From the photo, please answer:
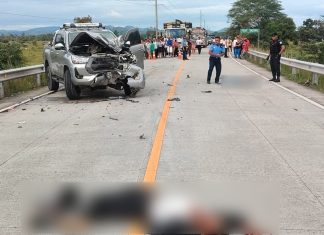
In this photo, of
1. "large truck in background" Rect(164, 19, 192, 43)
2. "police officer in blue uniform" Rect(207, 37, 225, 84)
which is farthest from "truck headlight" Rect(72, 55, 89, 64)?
"large truck in background" Rect(164, 19, 192, 43)

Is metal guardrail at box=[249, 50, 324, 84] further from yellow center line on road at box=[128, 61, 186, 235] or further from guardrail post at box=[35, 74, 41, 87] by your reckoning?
guardrail post at box=[35, 74, 41, 87]

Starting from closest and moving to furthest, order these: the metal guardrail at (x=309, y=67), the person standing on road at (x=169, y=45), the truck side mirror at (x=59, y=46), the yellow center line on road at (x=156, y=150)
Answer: the yellow center line on road at (x=156, y=150) < the truck side mirror at (x=59, y=46) < the metal guardrail at (x=309, y=67) < the person standing on road at (x=169, y=45)

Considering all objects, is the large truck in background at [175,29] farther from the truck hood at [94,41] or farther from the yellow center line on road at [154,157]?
the yellow center line on road at [154,157]

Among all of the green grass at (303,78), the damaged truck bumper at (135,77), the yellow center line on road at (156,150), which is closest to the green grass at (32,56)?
the damaged truck bumper at (135,77)

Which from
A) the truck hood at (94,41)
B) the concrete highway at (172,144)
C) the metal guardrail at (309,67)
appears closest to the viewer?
the concrete highway at (172,144)

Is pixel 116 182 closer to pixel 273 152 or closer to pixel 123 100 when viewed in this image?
pixel 273 152

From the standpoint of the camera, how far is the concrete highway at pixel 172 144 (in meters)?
5.96

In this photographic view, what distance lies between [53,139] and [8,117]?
3.18 metres

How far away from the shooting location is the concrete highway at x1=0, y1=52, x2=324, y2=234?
19.5ft

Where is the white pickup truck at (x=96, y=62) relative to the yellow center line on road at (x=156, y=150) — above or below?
above

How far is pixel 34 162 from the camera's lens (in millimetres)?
7160

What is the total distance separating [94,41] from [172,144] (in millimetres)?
6929

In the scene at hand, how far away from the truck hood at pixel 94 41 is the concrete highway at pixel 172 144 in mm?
1456

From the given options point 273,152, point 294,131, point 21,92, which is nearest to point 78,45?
point 21,92
